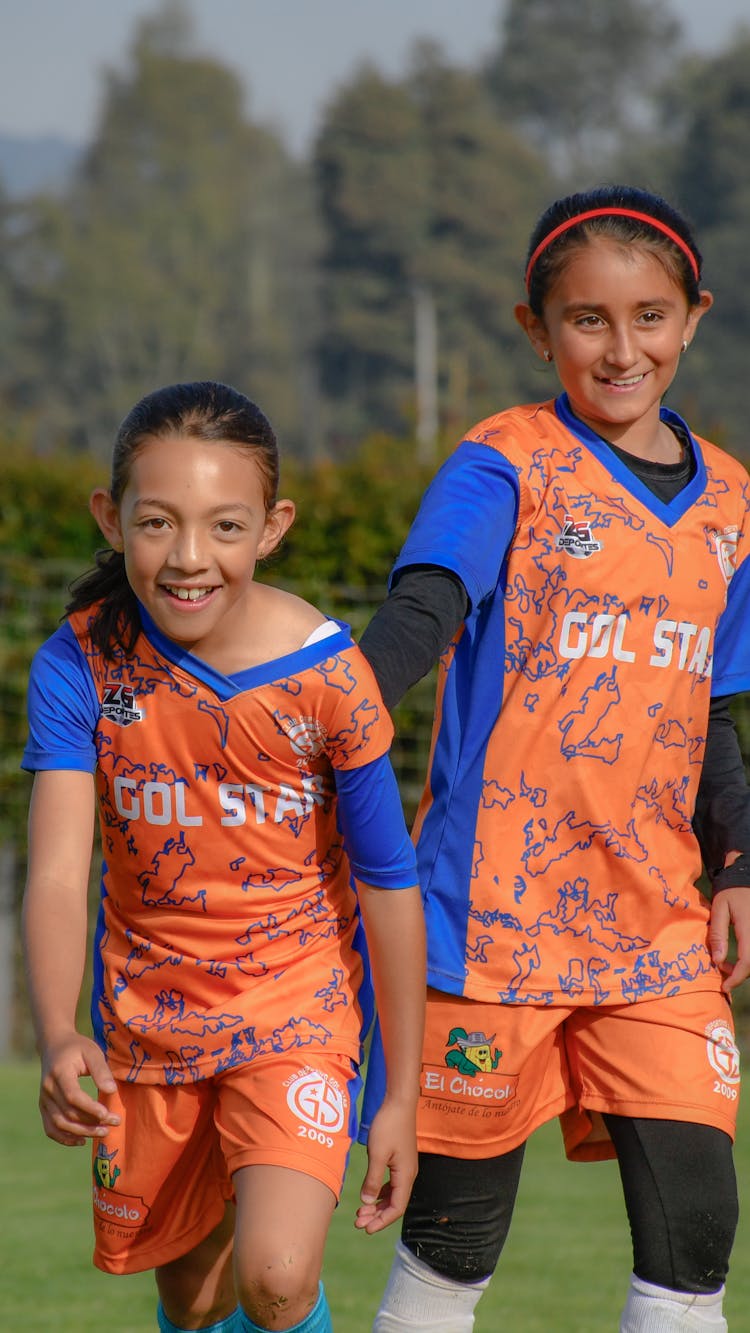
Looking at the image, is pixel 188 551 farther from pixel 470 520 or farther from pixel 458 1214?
pixel 458 1214

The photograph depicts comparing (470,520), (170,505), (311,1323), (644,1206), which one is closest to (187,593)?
(170,505)

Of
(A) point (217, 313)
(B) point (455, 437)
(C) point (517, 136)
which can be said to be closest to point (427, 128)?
(C) point (517, 136)

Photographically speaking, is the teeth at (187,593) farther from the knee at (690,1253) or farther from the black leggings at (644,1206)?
the knee at (690,1253)

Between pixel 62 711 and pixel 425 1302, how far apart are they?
3.73ft

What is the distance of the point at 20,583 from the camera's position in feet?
27.0

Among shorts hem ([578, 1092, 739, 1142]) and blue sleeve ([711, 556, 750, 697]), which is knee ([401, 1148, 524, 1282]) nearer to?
shorts hem ([578, 1092, 739, 1142])

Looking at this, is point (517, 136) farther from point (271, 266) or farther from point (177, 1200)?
point (177, 1200)

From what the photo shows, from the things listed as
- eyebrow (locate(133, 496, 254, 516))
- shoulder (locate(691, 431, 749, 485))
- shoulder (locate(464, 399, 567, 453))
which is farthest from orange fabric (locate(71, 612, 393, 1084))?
shoulder (locate(691, 431, 749, 485))

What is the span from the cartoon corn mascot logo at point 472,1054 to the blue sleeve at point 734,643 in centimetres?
73

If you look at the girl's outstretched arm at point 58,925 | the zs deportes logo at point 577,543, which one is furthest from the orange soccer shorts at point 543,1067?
the zs deportes logo at point 577,543

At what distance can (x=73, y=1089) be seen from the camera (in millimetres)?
2557

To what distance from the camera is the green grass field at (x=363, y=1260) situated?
178 inches

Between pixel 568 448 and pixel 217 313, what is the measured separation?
58175mm

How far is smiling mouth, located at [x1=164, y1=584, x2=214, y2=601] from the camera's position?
9.12 ft
